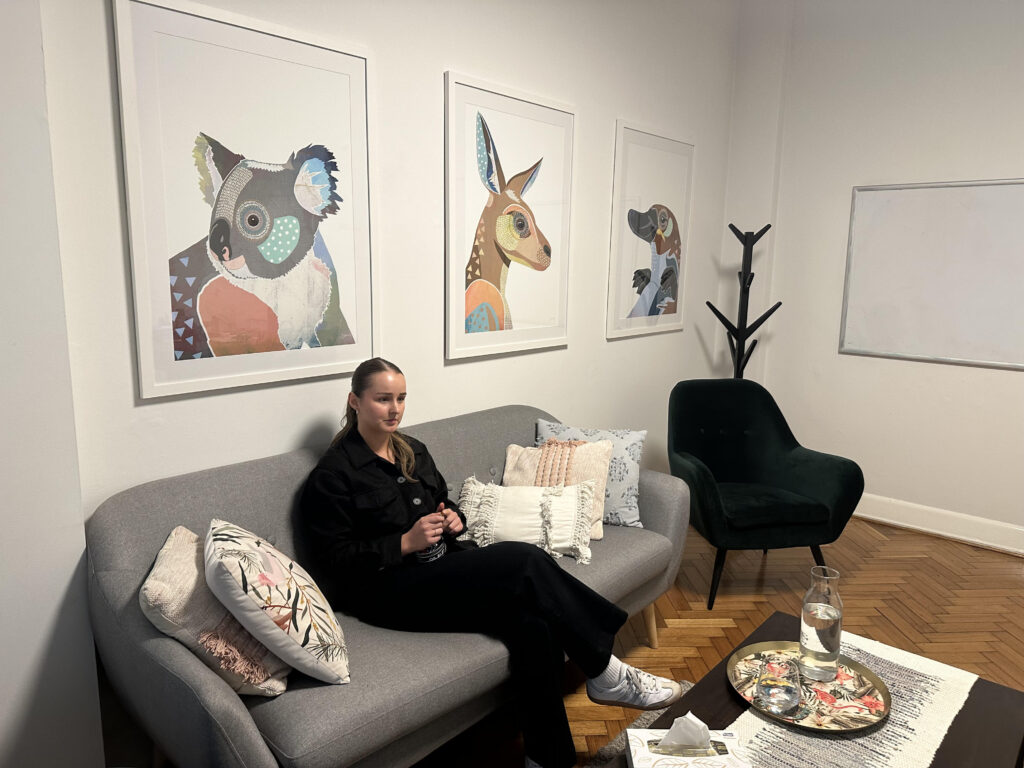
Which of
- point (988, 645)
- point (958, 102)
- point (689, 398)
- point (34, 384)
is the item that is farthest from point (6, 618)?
point (958, 102)

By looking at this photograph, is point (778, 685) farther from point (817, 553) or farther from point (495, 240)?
point (495, 240)

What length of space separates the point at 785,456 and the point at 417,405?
1.71m

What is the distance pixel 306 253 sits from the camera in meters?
2.22

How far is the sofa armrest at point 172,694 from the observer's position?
4.46ft

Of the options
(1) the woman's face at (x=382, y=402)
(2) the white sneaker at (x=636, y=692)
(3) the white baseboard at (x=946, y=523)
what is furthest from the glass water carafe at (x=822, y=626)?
(3) the white baseboard at (x=946, y=523)

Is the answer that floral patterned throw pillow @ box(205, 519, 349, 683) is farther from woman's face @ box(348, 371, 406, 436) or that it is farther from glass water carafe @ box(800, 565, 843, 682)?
glass water carafe @ box(800, 565, 843, 682)

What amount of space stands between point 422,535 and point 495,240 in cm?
133

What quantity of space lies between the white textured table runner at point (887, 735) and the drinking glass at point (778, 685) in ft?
0.12

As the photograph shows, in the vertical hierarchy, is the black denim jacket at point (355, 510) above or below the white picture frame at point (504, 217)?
below

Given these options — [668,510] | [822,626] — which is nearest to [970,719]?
[822,626]

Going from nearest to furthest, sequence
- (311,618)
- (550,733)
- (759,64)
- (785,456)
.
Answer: (311,618)
(550,733)
(785,456)
(759,64)

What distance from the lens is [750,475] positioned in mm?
3400

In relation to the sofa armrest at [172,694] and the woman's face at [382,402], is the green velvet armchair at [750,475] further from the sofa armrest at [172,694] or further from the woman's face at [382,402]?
the sofa armrest at [172,694]

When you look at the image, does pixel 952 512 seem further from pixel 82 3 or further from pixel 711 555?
pixel 82 3
